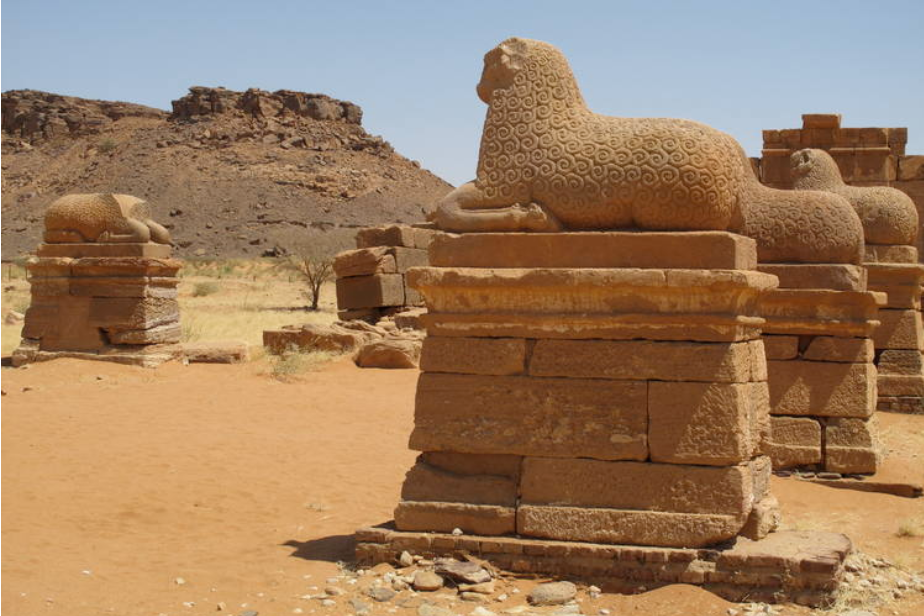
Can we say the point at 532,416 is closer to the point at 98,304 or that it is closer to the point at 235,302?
the point at 98,304

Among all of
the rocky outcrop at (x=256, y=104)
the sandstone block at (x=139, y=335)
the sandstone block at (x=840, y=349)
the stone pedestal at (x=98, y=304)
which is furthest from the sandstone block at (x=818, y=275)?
the rocky outcrop at (x=256, y=104)

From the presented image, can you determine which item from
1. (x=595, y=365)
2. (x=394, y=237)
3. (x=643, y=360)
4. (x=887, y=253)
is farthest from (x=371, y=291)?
(x=643, y=360)

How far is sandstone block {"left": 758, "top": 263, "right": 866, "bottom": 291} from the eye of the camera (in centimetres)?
711

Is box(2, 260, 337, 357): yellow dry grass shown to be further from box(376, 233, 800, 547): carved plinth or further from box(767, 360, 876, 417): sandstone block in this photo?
box(376, 233, 800, 547): carved plinth

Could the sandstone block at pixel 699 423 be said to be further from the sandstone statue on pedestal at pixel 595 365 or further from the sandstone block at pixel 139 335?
the sandstone block at pixel 139 335

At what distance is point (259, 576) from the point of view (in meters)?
4.89

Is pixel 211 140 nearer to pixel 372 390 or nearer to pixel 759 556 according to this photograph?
pixel 372 390

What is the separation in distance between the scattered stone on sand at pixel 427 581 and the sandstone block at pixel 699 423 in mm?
1133

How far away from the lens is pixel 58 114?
79.0 m

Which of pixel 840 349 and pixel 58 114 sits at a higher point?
pixel 58 114

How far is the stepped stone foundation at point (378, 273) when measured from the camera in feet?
48.4

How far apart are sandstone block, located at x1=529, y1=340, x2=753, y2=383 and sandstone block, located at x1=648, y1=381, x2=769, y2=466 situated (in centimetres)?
5

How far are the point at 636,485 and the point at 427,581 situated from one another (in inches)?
41.4

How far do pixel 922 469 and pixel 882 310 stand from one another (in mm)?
2504
